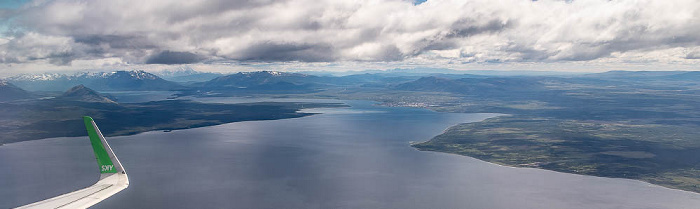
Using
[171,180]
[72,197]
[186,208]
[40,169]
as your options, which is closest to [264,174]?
[171,180]

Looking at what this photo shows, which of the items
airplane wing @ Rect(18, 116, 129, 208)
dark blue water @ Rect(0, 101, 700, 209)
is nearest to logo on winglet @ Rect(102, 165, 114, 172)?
airplane wing @ Rect(18, 116, 129, 208)

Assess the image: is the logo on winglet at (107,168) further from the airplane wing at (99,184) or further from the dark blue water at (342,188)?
the dark blue water at (342,188)

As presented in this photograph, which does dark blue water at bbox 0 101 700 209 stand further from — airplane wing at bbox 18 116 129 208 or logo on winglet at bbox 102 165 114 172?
airplane wing at bbox 18 116 129 208

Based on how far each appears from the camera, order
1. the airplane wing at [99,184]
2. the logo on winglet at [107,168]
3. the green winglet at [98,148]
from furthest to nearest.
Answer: the logo on winglet at [107,168] → the green winglet at [98,148] → the airplane wing at [99,184]

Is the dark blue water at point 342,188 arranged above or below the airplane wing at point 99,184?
below

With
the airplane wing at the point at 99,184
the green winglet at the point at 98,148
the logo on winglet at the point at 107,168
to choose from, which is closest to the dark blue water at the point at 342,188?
the logo on winglet at the point at 107,168

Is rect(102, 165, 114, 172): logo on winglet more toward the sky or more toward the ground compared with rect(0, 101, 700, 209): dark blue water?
more toward the sky

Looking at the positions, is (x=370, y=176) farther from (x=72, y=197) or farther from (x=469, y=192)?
(x=72, y=197)
